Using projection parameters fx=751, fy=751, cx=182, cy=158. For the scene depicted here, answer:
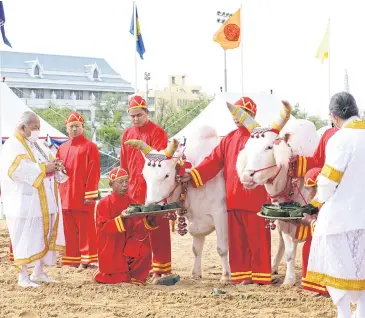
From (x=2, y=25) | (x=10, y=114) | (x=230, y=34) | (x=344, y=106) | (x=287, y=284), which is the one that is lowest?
(x=287, y=284)

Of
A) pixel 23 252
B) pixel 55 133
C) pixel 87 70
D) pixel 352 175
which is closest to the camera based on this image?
pixel 352 175

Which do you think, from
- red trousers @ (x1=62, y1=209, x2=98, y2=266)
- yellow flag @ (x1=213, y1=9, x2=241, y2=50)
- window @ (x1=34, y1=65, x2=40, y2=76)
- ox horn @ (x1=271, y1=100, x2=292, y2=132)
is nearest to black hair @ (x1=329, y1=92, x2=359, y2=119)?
ox horn @ (x1=271, y1=100, x2=292, y2=132)

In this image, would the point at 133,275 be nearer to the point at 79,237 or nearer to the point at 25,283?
the point at 25,283

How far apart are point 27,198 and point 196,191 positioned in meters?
1.88

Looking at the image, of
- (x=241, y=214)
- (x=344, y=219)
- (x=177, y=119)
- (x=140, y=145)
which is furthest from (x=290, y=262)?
(x=177, y=119)

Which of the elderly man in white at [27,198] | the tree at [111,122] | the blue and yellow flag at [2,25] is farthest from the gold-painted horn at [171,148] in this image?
the tree at [111,122]

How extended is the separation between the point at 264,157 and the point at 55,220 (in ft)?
8.56

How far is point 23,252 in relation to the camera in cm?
805

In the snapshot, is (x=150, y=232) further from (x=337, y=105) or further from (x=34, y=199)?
(x=337, y=105)

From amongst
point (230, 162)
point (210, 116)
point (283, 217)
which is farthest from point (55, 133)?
point (283, 217)

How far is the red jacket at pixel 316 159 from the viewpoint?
23.4ft

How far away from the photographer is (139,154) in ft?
28.6

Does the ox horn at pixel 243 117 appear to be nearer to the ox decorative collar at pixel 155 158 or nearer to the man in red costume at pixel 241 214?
the man in red costume at pixel 241 214

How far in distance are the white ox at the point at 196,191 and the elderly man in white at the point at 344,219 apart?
2.45 meters
